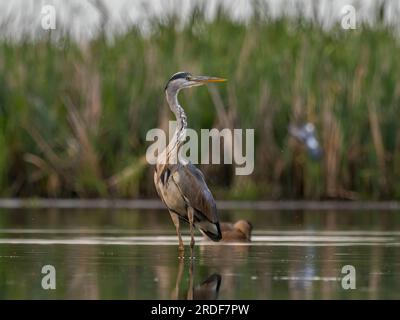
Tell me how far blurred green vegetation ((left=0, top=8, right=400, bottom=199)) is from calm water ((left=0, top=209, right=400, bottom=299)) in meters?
1.51

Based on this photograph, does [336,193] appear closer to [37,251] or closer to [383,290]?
[37,251]

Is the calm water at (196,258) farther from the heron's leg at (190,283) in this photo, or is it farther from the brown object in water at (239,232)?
the brown object in water at (239,232)

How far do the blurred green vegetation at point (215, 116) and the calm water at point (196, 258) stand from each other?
151 cm

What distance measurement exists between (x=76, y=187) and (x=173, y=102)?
20.1 feet

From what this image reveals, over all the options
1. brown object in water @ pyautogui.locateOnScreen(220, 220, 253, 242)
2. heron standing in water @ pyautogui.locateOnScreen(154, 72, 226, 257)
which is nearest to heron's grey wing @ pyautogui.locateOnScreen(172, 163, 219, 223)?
heron standing in water @ pyautogui.locateOnScreen(154, 72, 226, 257)

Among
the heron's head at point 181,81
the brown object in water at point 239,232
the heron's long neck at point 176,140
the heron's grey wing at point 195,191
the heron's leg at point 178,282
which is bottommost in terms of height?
the brown object in water at point 239,232

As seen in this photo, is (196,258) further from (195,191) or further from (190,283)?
(190,283)

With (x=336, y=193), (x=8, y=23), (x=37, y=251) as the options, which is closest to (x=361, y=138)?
(x=336, y=193)

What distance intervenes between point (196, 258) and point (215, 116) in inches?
299

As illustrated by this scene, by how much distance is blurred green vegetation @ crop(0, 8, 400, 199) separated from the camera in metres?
18.7

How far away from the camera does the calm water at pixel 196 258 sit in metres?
9.40

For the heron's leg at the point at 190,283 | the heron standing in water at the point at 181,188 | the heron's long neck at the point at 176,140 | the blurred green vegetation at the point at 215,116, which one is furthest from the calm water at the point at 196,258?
the blurred green vegetation at the point at 215,116

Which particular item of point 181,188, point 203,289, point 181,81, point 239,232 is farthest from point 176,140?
point 203,289

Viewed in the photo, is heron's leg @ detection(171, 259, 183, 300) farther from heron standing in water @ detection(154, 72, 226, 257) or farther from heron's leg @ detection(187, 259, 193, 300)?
heron standing in water @ detection(154, 72, 226, 257)
